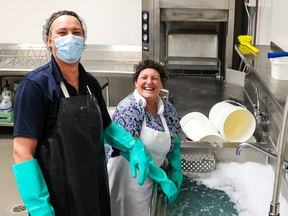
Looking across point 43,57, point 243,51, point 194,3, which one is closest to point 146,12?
point 194,3

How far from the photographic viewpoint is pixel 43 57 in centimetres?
401

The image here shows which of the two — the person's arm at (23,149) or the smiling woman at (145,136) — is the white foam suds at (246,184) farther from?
the person's arm at (23,149)

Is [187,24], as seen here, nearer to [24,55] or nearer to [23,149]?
[24,55]

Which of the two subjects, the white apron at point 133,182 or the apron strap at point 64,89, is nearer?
the apron strap at point 64,89

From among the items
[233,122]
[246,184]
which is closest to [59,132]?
[246,184]

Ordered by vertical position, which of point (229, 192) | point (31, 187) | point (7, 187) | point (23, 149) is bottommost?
point (7, 187)

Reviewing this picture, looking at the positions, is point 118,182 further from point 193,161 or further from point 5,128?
point 5,128

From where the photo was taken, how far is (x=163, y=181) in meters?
1.61

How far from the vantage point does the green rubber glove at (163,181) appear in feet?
5.16

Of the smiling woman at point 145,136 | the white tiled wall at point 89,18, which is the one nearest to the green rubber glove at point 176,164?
the smiling woman at point 145,136

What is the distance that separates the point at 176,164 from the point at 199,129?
377mm

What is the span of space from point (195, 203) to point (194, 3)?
1.83 metres

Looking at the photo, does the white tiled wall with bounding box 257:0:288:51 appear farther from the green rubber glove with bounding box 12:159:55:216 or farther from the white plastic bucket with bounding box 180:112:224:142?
the green rubber glove with bounding box 12:159:55:216

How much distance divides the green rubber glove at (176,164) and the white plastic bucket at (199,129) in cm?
24
